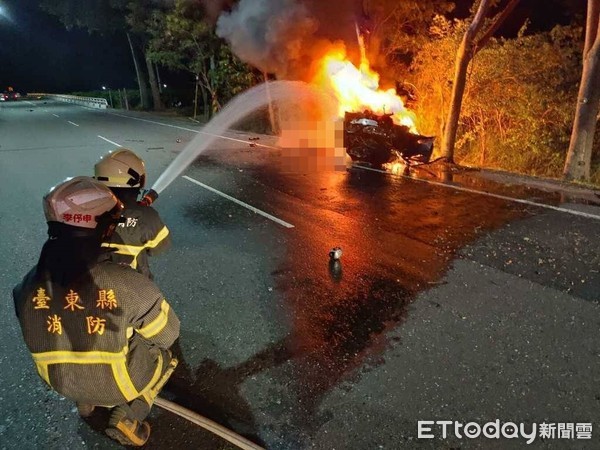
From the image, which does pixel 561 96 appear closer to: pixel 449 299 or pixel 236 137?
pixel 449 299

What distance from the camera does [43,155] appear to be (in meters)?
12.9

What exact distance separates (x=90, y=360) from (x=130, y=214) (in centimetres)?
112

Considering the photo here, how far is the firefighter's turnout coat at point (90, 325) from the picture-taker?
6.36 ft

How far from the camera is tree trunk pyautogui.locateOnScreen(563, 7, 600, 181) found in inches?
341

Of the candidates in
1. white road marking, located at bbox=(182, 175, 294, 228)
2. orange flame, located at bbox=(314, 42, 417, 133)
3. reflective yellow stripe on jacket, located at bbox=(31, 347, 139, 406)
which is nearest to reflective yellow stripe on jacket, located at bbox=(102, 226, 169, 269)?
reflective yellow stripe on jacket, located at bbox=(31, 347, 139, 406)

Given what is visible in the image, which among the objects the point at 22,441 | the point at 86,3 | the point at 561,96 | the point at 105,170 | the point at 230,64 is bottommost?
the point at 22,441

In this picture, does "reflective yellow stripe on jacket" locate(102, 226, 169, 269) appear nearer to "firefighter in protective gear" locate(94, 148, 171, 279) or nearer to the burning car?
"firefighter in protective gear" locate(94, 148, 171, 279)

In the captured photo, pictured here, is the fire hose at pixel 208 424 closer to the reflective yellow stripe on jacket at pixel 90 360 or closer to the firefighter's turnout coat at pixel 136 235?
the reflective yellow stripe on jacket at pixel 90 360

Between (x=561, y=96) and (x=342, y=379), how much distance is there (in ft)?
35.3

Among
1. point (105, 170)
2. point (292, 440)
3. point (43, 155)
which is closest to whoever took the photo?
point (292, 440)

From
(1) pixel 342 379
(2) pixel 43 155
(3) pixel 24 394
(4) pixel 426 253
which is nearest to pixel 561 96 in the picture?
(4) pixel 426 253

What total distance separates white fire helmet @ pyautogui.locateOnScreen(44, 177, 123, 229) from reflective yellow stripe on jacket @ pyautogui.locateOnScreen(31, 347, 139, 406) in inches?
23.7

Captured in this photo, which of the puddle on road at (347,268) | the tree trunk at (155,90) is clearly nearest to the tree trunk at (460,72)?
the puddle on road at (347,268)

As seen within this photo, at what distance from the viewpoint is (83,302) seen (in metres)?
1.93
